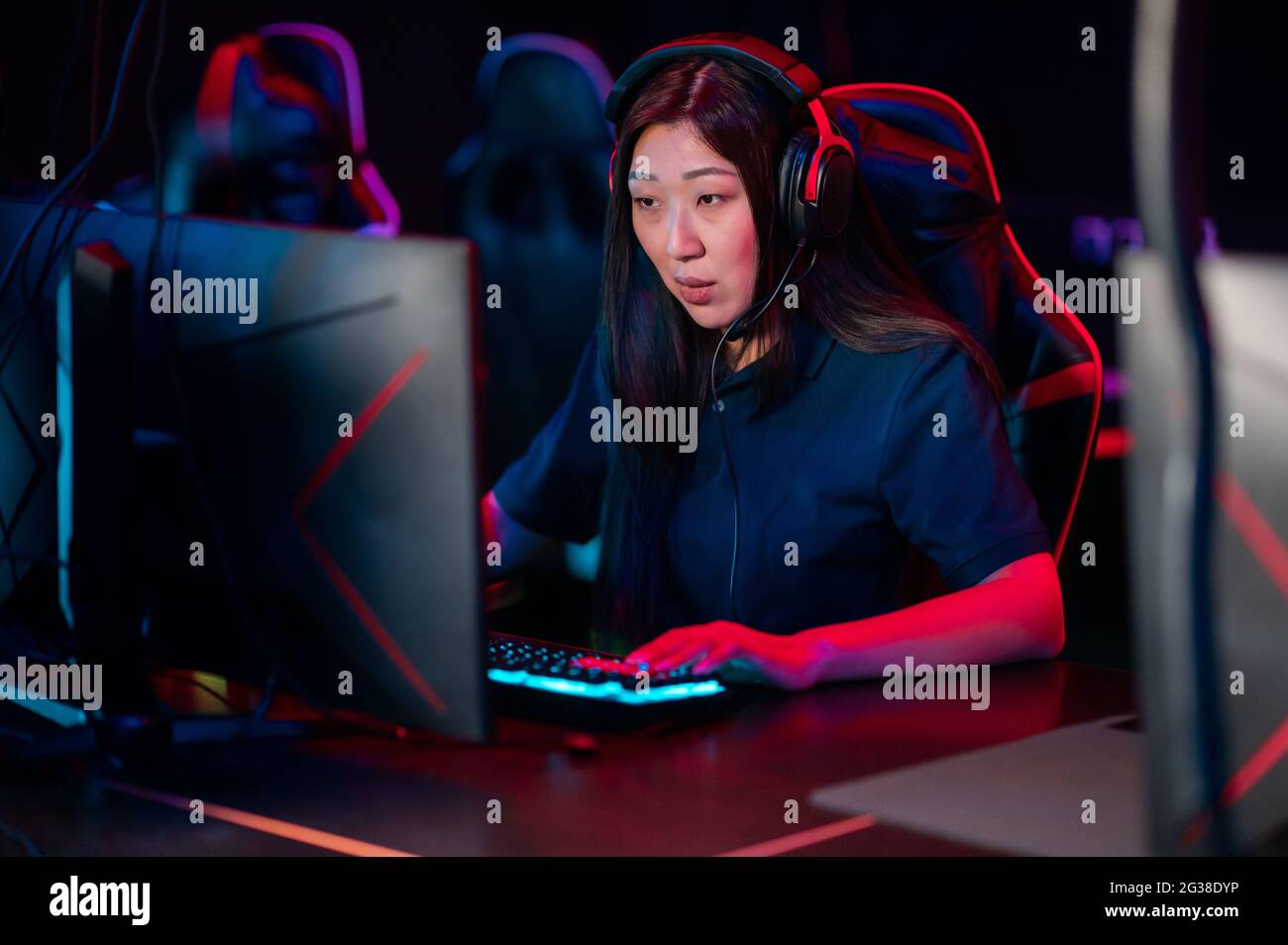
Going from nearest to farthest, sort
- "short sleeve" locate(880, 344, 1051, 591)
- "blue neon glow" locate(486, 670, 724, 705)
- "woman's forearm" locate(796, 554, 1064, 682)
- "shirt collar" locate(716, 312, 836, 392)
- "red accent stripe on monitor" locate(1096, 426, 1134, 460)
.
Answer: "blue neon glow" locate(486, 670, 724, 705) → "woman's forearm" locate(796, 554, 1064, 682) → "short sleeve" locate(880, 344, 1051, 591) → "shirt collar" locate(716, 312, 836, 392) → "red accent stripe on monitor" locate(1096, 426, 1134, 460)

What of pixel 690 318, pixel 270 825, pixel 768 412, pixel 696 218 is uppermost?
pixel 696 218

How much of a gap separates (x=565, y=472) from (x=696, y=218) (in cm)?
42

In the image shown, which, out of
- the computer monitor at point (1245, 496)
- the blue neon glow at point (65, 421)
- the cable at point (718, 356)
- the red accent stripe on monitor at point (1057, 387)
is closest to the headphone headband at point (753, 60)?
the cable at point (718, 356)

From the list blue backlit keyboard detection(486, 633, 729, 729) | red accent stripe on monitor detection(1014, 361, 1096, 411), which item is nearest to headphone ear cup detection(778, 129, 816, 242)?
red accent stripe on monitor detection(1014, 361, 1096, 411)

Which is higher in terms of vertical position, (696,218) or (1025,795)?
(696,218)

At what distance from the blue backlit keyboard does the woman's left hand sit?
0.02 m

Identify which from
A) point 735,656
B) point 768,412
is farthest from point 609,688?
point 768,412

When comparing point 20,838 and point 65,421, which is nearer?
point 20,838

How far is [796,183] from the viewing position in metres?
1.50

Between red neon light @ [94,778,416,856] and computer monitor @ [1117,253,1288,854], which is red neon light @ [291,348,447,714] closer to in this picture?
red neon light @ [94,778,416,856]

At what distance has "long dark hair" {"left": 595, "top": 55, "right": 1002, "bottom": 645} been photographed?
1.56 metres

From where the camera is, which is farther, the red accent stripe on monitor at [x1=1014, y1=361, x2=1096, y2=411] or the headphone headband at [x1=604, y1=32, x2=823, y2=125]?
the red accent stripe on monitor at [x1=1014, y1=361, x2=1096, y2=411]

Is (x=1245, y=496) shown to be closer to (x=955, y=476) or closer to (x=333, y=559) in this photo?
(x=333, y=559)
